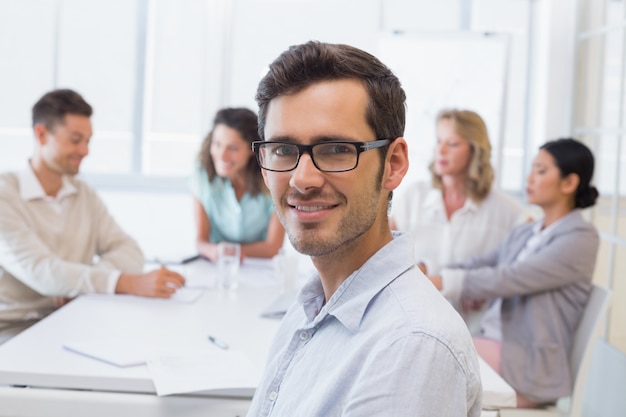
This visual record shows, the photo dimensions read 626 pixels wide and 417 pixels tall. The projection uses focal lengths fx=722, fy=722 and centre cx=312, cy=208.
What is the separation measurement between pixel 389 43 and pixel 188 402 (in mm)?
3161

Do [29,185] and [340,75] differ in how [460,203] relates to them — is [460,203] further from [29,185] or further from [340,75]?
[340,75]

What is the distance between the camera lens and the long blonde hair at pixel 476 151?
119 inches

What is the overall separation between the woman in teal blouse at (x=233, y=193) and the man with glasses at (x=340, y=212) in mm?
1938

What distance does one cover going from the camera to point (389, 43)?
427cm

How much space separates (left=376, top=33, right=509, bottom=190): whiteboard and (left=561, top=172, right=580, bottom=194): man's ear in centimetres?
167

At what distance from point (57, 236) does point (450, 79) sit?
250 centimetres

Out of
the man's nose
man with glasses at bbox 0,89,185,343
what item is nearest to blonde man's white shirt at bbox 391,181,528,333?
man with glasses at bbox 0,89,185,343

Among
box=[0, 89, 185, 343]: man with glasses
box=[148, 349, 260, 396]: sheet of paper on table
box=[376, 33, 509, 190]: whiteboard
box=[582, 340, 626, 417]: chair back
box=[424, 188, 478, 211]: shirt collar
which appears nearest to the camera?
box=[148, 349, 260, 396]: sheet of paper on table

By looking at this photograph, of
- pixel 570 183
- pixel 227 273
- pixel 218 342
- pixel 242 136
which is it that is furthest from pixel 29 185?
pixel 570 183

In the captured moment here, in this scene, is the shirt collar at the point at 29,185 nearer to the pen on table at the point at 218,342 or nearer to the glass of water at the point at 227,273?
the glass of water at the point at 227,273

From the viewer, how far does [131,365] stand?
1.61 metres

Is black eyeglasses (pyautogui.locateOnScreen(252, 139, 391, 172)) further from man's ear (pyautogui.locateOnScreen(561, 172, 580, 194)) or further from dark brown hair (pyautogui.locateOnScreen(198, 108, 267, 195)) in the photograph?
dark brown hair (pyautogui.locateOnScreen(198, 108, 267, 195))

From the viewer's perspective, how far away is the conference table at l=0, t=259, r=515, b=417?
1.51 metres

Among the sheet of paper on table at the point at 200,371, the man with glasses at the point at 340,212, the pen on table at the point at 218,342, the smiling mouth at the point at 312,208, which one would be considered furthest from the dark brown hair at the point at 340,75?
the pen on table at the point at 218,342
